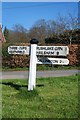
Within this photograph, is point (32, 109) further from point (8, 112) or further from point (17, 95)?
point (17, 95)

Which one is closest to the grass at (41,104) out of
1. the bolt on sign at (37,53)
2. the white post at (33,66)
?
the white post at (33,66)

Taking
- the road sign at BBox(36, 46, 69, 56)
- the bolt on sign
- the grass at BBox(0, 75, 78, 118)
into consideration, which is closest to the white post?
the bolt on sign

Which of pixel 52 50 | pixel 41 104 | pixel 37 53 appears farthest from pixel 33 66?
pixel 41 104

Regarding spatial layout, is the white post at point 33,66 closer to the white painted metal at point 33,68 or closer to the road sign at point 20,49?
the white painted metal at point 33,68

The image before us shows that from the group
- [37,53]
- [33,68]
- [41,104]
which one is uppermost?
[37,53]

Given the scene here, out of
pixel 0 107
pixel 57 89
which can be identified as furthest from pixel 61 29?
pixel 0 107

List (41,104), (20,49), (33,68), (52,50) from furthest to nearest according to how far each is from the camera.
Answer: (20,49), (52,50), (33,68), (41,104)

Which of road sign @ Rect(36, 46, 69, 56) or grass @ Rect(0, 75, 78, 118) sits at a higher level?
road sign @ Rect(36, 46, 69, 56)

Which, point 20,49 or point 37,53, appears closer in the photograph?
point 37,53

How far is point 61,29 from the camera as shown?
39.0 meters

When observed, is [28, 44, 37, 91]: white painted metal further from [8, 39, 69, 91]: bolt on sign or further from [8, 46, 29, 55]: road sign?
[8, 46, 29, 55]: road sign

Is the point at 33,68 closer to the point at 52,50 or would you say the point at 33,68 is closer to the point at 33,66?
the point at 33,66

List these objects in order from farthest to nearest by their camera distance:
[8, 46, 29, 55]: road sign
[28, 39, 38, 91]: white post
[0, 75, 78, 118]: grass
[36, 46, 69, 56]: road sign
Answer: [8, 46, 29, 55]: road sign → [36, 46, 69, 56]: road sign → [28, 39, 38, 91]: white post → [0, 75, 78, 118]: grass

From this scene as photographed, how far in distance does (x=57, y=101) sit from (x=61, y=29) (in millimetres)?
31793
